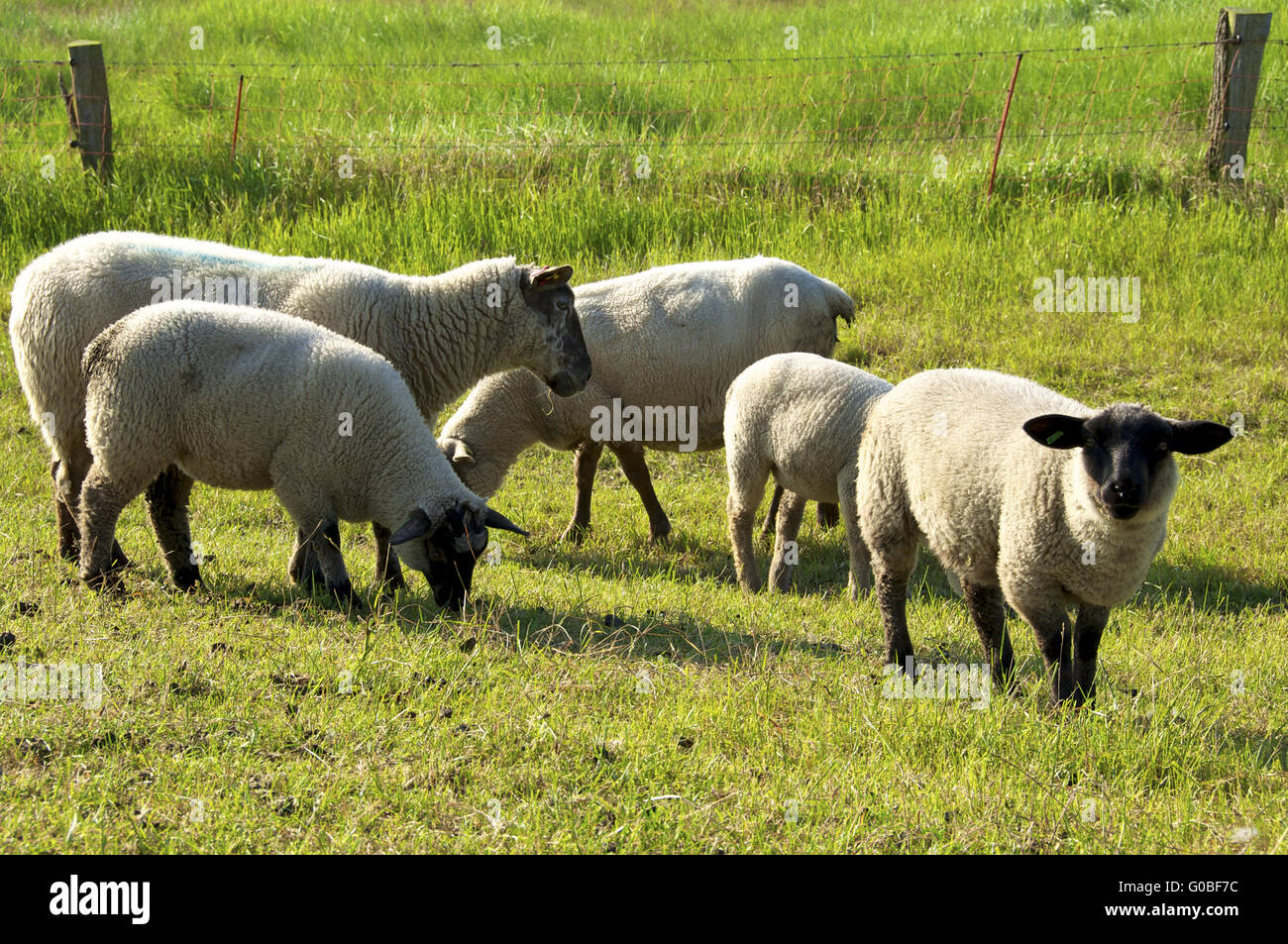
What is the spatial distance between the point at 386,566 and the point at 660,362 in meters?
2.62

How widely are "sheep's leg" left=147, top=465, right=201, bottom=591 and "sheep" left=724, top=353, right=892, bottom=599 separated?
121 inches

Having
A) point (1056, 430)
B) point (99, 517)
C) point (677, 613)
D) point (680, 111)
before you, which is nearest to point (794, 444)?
point (677, 613)

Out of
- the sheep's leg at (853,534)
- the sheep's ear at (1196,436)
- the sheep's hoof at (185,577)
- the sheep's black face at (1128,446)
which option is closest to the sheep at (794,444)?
the sheep's leg at (853,534)

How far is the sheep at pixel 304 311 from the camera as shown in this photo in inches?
266

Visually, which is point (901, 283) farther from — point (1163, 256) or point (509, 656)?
point (509, 656)

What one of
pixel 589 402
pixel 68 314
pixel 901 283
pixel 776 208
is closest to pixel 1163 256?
pixel 901 283

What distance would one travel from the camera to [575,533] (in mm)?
8547

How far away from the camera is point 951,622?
21.7 feet

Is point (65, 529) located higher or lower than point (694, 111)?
lower

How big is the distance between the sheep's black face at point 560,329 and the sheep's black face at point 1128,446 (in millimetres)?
3789

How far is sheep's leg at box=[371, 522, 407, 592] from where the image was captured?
652cm

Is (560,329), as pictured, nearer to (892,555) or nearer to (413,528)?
(413,528)

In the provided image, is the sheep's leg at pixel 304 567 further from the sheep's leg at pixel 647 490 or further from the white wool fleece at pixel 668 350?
the sheep's leg at pixel 647 490

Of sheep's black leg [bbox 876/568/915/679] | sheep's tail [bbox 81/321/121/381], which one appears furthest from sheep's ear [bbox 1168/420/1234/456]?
sheep's tail [bbox 81/321/121/381]
